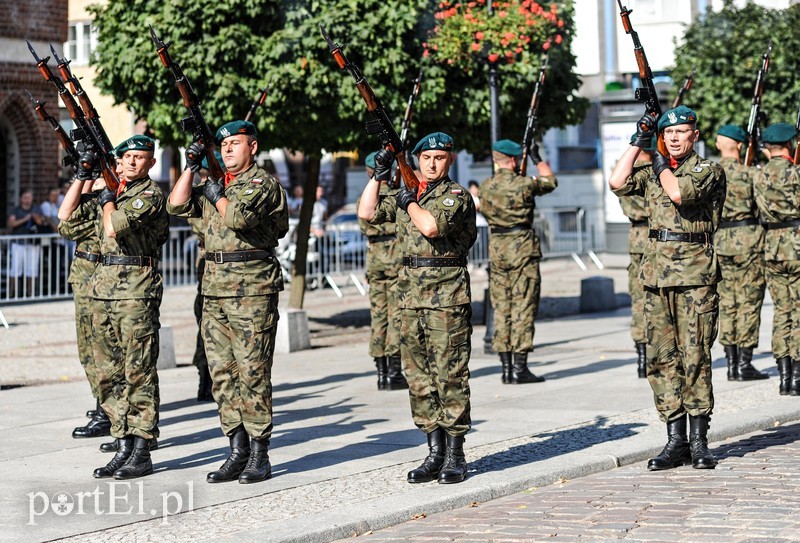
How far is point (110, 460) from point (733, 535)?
4024 millimetres

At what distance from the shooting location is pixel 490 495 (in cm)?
779

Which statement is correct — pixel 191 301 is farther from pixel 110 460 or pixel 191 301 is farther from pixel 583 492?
pixel 583 492

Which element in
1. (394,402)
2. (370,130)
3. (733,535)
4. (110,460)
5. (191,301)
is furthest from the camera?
(191,301)

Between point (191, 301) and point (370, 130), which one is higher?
point (370, 130)

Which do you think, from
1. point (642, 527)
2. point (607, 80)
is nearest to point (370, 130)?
point (642, 527)

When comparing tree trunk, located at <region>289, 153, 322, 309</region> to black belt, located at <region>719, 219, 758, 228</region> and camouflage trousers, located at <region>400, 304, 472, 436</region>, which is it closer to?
black belt, located at <region>719, 219, 758, 228</region>

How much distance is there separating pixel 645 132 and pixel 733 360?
4.07m

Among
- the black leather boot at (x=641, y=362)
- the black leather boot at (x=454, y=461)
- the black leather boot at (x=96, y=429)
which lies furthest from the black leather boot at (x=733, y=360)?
the black leather boot at (x=96, y=429)

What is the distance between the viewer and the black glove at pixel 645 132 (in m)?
8.56

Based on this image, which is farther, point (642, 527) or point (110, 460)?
point (110, 460)

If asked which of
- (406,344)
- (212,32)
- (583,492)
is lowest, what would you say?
(583,492)

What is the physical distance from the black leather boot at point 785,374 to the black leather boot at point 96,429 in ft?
17.1

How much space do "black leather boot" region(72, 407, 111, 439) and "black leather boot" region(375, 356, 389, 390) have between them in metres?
2.85

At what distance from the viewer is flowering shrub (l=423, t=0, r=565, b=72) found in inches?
582
